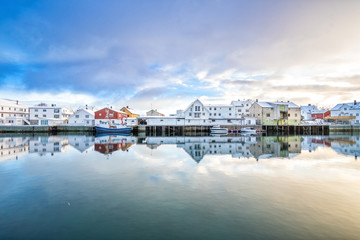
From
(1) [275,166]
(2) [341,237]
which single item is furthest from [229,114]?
(2) [341,237]

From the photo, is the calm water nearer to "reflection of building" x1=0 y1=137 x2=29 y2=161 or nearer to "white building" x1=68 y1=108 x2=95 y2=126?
"reflection of building" x1=0 y1=137 x2=29 y2=161

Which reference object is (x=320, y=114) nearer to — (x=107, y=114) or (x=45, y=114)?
(x=107, y=114)

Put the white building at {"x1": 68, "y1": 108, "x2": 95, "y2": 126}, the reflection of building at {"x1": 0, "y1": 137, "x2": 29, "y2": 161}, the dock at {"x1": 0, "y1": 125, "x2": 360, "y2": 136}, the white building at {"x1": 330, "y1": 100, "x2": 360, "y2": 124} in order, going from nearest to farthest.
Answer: the reflection of building at {"x1": 0, "y1": 137, "x2": 29, "y2": 161} → the dock at {"x1": 0, "y1": 125, "x2": 360, "y2": 136} → the white building at {"x1": 68, "y1": 108, "x2": 95, "y2": 126} → the white building at {"x1": 330, "y1": 100, "x2": 360, "y2": 124}

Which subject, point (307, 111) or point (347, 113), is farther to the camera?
point (307, 111)

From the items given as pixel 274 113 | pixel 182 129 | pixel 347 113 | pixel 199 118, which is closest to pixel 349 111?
pixel 347 113

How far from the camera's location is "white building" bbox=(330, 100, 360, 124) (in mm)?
84938

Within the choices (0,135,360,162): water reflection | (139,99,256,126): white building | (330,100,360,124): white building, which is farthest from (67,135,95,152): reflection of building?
(330,100,360,124): white building

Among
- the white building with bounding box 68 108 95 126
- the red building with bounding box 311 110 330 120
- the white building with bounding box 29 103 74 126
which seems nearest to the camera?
the white building with bounding box 68 108 95 126

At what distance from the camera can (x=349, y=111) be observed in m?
87.5

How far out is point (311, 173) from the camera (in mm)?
14352

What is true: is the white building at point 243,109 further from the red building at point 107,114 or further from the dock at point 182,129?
the red building at point 107,114

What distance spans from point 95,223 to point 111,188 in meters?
3.89

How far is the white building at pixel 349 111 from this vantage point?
279 feet

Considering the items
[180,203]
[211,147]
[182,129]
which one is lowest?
[180,203]
